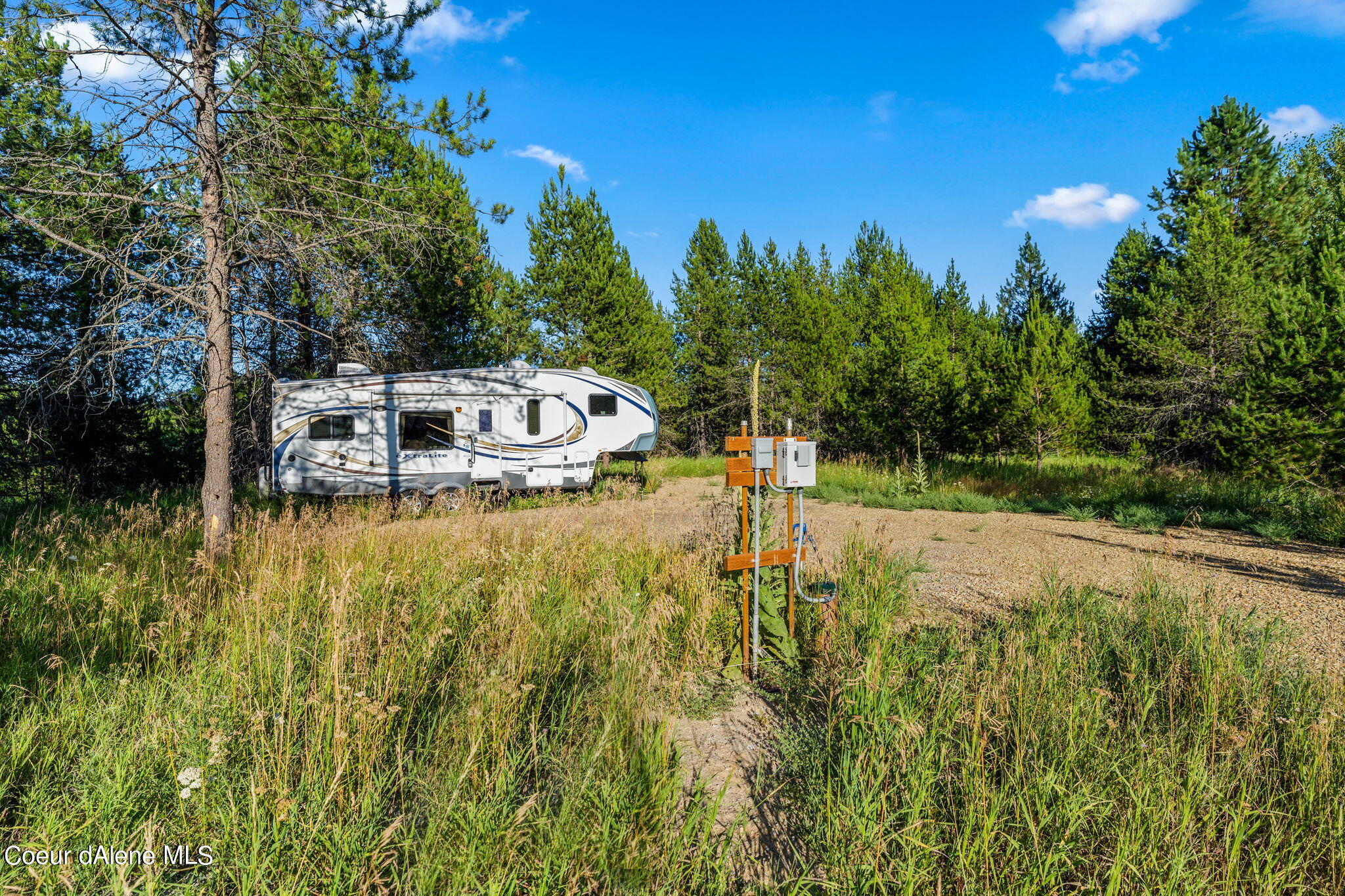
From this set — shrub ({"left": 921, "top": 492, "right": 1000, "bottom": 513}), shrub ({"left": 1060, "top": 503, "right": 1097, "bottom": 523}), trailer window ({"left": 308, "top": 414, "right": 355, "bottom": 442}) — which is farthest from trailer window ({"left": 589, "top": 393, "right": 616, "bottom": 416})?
shrub ({"left": 1060, "top": 503, "right": 1097, "bottom": 523})

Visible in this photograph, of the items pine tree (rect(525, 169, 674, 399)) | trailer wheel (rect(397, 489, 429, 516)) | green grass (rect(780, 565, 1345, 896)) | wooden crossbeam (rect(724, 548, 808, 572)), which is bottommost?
green grass (rect(780, 565, 1345, 896))

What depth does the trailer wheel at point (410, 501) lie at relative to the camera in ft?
27.7

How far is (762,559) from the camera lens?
3.81 meters

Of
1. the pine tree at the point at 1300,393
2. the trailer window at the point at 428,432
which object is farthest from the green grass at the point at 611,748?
the pine tree at the point at 1300,393

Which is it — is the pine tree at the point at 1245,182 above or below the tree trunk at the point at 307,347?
above

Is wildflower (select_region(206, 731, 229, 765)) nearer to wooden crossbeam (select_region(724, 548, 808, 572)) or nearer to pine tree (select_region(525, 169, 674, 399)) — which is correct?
wooden crossbeam (select_region(724, 548, 808, 572))

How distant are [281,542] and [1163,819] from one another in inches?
238

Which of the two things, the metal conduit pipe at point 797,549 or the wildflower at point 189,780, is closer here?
the wildflower at point 189,780

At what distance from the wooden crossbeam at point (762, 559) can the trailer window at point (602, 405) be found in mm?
8564

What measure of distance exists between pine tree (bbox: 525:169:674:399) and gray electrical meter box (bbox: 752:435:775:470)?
18.2 metres

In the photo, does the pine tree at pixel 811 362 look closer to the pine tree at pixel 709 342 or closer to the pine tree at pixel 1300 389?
the pine tree at pixel 709 342

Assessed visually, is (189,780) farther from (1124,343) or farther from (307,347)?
(1124,343)

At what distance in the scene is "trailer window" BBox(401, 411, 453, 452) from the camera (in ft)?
36.4

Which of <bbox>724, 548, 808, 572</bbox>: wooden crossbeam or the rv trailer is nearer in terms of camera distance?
<bbox>724, 548, 808, 572</bbox>: wooden crossbeam
